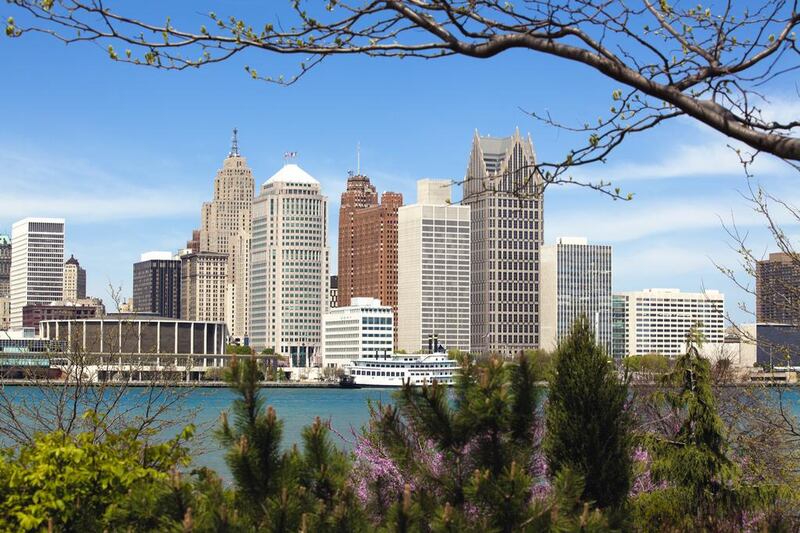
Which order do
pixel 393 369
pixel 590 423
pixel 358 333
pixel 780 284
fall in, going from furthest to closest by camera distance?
pixel 358 333 → pixel 393 369 → pixel 780 284 → pixel 590 423

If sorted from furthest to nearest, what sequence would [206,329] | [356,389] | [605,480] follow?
[206,329] < [356,389] < [605,480]

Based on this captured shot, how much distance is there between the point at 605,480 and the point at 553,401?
3.35 feet

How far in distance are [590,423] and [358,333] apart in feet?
566

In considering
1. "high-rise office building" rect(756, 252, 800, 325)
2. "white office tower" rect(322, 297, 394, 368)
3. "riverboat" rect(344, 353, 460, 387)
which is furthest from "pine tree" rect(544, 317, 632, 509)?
"white office tower" rect(322, 297, 394, 368)

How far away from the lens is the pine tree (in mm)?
12695

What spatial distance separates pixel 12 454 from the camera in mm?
11055

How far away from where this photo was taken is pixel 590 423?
13.0 m

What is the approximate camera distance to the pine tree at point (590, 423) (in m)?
12.7

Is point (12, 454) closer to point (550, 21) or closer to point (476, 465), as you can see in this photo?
point (476, 465)

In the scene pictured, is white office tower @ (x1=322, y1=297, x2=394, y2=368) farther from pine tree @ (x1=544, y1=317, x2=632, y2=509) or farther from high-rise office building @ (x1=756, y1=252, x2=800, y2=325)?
pine tree @ (x1=544, y1=317, x2=632, y2=509)

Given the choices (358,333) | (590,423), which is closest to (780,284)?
(590,423)

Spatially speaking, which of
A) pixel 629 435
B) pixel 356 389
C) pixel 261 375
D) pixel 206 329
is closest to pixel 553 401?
pixel 629 435

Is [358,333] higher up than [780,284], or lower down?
lower down

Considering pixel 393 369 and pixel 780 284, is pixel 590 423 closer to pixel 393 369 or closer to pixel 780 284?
pixel 780 284
